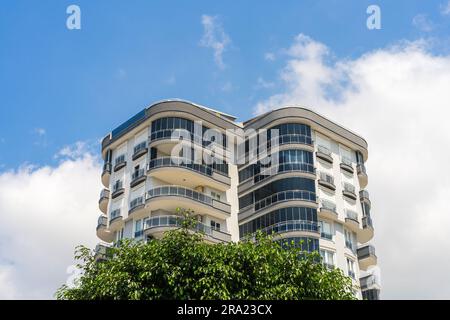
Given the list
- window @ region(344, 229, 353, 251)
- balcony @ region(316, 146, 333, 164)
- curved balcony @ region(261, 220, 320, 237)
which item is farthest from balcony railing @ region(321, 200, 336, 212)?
balcony @ region(316, 146, 333, 164)

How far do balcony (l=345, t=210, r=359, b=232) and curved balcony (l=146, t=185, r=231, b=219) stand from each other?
1091 cm

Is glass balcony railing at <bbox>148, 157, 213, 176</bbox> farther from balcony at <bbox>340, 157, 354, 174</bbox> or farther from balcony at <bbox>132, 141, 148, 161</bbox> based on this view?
balcony at <bbox>340, 157, 354, 174</bbox>

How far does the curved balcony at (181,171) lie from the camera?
149ft

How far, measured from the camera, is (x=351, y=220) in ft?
158

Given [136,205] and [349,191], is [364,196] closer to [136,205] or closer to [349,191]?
[349,191]

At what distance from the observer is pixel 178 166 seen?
45.5 m

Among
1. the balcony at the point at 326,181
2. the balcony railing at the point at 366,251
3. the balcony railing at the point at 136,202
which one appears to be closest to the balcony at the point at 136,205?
the balcony railing at the point at 136,202

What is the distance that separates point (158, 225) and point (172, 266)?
863 inches

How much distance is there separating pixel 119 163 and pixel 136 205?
227 inches

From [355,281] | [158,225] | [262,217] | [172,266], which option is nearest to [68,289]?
[172,266]

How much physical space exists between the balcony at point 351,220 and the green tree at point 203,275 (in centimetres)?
2421

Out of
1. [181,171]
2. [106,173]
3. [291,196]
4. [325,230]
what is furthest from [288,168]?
[106,173]

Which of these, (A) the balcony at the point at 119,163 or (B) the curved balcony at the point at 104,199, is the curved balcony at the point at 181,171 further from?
(B) the curved balcony at the point at 104,199
